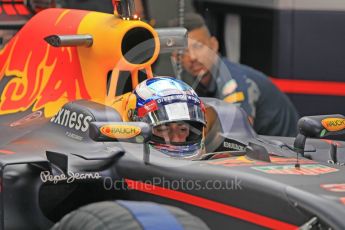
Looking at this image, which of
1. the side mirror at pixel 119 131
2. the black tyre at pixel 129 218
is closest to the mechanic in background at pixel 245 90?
the side mirror at pixel 119 131

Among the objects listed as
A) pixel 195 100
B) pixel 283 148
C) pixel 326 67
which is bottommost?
pixel 326 67

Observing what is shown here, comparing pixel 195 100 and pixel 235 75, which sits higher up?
pixel 195 100

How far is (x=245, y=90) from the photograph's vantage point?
26.5 feet

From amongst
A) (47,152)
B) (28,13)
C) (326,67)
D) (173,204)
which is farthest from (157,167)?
(326,67)

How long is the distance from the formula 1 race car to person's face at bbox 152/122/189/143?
0.12 metres

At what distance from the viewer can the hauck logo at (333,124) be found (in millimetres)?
5473

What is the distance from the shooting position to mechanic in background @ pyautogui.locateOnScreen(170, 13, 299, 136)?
7.98m

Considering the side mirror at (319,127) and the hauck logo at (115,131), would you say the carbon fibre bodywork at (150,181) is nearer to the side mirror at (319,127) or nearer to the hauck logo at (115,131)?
the side mirror at (319,127)

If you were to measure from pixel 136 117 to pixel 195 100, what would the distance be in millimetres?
309

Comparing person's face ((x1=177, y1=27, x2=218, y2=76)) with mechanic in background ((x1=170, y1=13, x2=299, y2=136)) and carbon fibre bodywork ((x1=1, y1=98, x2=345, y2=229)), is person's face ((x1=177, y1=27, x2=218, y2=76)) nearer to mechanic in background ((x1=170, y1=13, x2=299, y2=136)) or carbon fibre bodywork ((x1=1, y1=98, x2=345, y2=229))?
mechanic in background ((x1=170, y1=13, x2=299, y2=136))

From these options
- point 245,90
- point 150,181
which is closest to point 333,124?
point 150,181

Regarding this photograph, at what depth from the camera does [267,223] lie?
464 cm

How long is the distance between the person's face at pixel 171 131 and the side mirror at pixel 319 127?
1.97ft

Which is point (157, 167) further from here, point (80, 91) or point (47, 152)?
point (80, 91)
